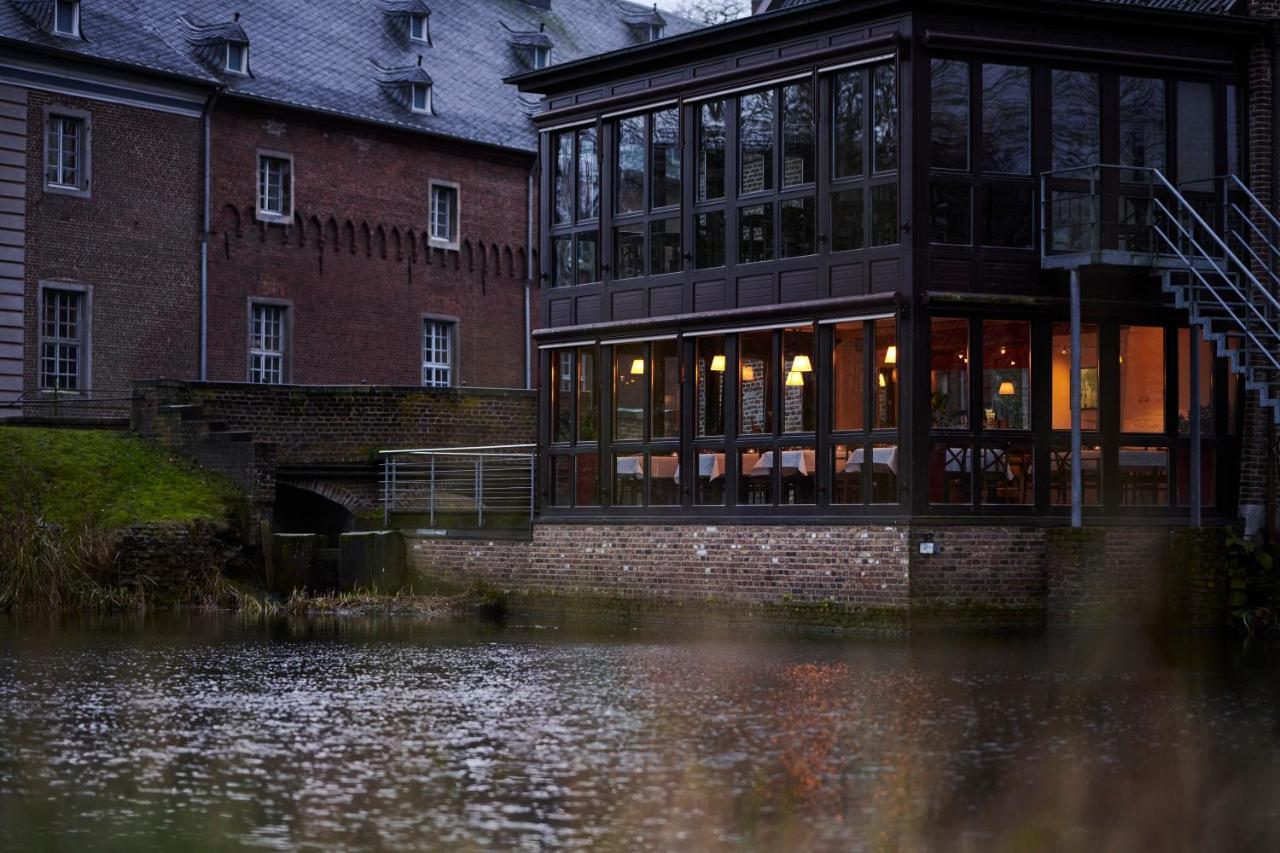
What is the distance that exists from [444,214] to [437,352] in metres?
3.02

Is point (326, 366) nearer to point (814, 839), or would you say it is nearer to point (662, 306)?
point (662, 306)

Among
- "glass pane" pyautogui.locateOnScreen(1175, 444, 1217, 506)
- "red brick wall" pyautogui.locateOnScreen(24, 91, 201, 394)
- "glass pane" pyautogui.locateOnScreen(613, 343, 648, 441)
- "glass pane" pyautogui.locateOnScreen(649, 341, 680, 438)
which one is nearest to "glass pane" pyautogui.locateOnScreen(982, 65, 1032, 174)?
"glass pane" pyautogui.locateOnScreen(1175, 444, 1217, 506)

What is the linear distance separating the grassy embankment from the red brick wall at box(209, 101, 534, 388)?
8.47m

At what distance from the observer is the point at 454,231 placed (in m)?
41.5

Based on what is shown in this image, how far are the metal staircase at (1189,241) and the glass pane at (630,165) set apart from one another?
5.53m

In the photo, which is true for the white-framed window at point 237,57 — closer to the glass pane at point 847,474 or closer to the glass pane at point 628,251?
the glass pane at point 628,251

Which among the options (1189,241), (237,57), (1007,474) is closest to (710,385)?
(1007,474)

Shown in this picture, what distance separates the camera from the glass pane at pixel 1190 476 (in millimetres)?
22188

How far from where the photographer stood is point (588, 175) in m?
25.3

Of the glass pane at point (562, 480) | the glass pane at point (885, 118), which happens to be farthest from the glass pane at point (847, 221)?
the glass pane at point (562, 480)

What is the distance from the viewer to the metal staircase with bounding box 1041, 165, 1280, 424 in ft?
67.6

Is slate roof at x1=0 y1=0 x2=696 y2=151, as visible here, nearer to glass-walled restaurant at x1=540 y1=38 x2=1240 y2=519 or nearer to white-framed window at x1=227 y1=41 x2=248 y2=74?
white-framed window at x1=227 y1=41 x2=248 y2=74

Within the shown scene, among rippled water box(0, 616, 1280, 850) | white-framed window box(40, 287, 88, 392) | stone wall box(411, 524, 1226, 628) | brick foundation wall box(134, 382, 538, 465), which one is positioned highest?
white-framed window box(40, 287, 88, 392)

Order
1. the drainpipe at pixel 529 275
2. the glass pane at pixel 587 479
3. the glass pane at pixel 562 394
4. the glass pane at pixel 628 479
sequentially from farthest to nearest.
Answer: the drainpipe at pixel 529 275
the glass pane at pixel 562 394
the glass pane at pixel 587 479
the glass pane at pixel 628 479
